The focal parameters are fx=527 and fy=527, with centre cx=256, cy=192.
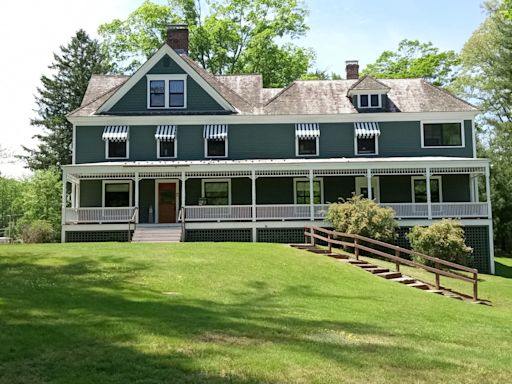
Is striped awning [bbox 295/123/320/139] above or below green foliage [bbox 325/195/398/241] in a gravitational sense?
above

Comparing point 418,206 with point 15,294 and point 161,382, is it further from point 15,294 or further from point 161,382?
point 161,382

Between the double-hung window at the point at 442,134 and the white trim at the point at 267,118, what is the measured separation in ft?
1.23

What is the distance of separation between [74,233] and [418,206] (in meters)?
16.5

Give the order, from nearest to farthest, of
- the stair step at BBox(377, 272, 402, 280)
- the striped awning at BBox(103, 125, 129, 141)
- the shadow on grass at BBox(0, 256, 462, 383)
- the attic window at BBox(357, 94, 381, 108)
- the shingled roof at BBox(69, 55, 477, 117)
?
the shadow on grass at BBox(0, 256, 462, 383), the stair step at BBox(377, 272, 402, 280), the striped awning at BBox(103, 125, 129, 141), the shingled roof at BBox(69, 55, 477, 117), the attic window at BBox(357, 94, 381, 108)

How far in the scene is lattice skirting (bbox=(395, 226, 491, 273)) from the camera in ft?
80.9

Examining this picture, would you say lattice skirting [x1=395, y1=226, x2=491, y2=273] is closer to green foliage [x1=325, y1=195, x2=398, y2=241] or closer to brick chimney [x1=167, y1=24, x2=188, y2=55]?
green foliage [x1=325, y1=195, x2=398, y2=241]

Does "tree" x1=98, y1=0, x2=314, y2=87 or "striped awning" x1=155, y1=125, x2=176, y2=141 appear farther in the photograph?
"tree" x1=98, y1=0, x2=314, y2=87

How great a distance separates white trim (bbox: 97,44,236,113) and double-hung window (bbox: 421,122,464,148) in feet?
35.0

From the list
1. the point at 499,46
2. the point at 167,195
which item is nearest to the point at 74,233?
the point at 167,195

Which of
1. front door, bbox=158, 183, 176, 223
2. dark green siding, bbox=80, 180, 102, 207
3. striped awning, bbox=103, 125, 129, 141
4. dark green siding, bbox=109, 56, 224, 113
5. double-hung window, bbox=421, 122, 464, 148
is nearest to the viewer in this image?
striped awning, bbox=103, 125, 129, 141

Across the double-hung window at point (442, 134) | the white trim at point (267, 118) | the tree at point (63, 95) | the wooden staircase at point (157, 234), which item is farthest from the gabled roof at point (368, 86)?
the tree at point (63, 95)

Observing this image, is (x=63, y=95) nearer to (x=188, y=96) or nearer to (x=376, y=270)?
(x=188, y=96)

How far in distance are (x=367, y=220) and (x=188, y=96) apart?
12546mm

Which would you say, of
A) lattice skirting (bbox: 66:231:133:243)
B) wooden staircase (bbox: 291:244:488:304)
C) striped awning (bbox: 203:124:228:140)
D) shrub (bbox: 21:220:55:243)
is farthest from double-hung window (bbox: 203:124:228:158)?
shrub (bbox: 21:220:55:243)
